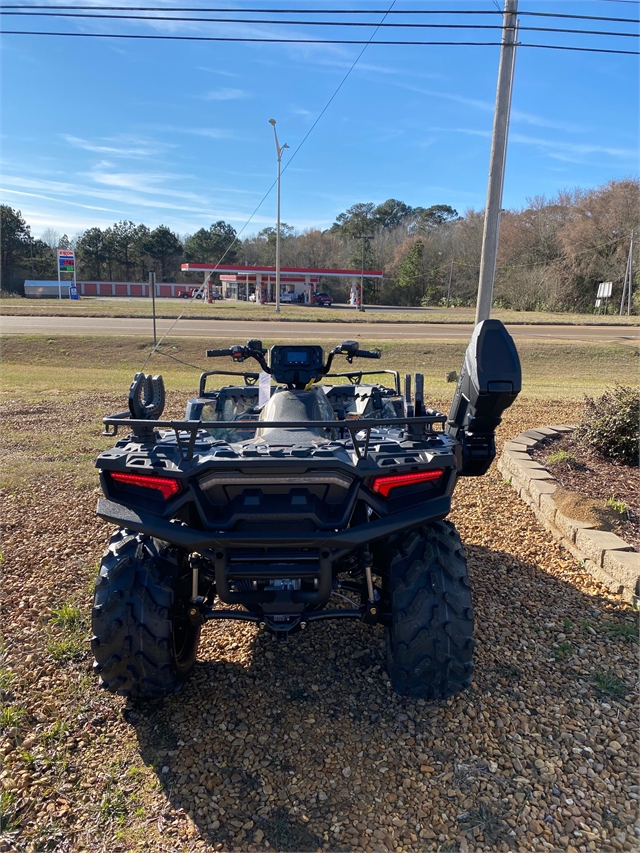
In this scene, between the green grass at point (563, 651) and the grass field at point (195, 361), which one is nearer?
the green grass at point (563, 651)

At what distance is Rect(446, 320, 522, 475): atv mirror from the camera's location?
3.03 meters

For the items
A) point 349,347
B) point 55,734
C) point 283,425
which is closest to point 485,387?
point 283,425

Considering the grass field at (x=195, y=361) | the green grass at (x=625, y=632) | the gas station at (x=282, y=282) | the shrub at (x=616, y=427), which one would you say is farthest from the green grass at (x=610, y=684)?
the gas station at (x=282, y=282)

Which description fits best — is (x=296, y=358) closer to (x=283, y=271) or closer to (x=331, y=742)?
(x=331, y=742)

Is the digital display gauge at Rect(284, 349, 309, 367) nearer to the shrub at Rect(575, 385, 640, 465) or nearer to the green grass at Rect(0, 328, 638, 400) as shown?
the shrub at Rect(575, 385, 640, 465)

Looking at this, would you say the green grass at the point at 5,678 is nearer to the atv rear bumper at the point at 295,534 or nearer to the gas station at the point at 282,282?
the atv rear bumper at the point at 295,534

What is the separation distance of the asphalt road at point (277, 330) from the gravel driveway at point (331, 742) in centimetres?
1529

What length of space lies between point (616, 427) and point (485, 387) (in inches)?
141

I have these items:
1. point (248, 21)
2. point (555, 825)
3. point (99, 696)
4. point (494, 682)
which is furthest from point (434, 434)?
point (248, 21)

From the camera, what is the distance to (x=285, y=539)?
8.06ft

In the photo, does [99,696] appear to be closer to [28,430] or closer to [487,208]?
[28,430]

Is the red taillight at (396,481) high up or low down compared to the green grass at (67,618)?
up

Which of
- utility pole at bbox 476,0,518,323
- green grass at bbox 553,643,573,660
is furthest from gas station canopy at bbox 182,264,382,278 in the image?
green grass at bbox 553,643,573,660

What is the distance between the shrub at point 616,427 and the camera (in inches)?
230
